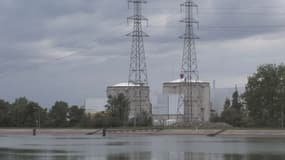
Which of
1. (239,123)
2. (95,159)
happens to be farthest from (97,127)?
(95,159)

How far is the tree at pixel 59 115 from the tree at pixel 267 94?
52846mm

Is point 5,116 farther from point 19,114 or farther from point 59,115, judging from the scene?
point 59,115

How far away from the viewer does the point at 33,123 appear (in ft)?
595

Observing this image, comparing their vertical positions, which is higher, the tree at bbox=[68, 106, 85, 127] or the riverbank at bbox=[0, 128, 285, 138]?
the tree at bbox=[68, 106, 85, 127]

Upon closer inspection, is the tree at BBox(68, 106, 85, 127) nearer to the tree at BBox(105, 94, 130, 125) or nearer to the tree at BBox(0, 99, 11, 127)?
the tree at BBox(105, 94, 130, 125)

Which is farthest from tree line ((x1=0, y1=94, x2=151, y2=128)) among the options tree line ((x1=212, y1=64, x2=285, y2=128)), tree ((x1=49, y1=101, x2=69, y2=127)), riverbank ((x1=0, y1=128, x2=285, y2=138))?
tree line ((x1=212, y1=64, x2=285, y2=128))

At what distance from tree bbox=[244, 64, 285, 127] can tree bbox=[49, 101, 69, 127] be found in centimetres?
5285

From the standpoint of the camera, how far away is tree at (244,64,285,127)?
497 ft

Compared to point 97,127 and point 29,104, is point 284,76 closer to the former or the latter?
point 97,127

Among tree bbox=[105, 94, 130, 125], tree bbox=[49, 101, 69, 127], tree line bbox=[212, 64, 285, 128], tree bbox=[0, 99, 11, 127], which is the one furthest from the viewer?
tree bbox=[0, 99, 11, 127]

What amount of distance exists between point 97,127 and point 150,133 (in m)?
21.4

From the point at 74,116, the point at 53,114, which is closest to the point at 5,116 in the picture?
the point at 53,114

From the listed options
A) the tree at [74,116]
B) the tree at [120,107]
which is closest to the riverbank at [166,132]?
the tree at [74,116]

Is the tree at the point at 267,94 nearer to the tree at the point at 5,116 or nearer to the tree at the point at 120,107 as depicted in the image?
the tree at the point at 120,107
